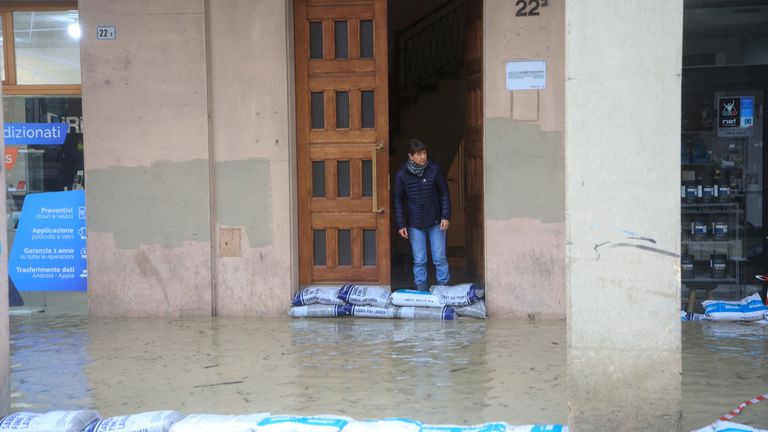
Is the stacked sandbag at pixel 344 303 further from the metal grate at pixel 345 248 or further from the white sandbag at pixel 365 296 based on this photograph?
the metal grate at pixel 345 248

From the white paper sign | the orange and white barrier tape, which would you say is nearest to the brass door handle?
the white paper sign

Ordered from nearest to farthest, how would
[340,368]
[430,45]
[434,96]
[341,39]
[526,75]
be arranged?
[340,368] < [526,75] < [341,39] < [434,96] < [430,45]

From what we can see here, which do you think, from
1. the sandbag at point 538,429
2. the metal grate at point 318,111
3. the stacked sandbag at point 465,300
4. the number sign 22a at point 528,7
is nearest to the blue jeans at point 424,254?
the stacked sandbag at point 465,300

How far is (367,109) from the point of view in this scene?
33.1 feet

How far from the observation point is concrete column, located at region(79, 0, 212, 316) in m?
9.86

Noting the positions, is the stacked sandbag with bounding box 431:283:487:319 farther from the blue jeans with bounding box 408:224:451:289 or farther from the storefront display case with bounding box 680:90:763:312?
the storefront display case with bounding box 680:90:763:312

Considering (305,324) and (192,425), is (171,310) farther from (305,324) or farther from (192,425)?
(192,425)

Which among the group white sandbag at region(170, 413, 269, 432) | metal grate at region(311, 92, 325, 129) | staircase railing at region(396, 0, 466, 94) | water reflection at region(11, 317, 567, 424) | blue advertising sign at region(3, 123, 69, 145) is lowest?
water reflection at region(11, 317, 567, 424)

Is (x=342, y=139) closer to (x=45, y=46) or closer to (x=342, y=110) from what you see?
(x=342, y=110)

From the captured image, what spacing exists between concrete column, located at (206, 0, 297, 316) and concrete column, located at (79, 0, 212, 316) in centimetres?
16

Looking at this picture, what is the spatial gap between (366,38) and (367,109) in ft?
2.42

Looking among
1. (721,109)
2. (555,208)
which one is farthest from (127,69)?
(721,109)

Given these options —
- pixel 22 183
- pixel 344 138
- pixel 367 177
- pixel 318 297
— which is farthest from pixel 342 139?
pixel 22 183

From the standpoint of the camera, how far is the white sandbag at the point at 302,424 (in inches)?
199
